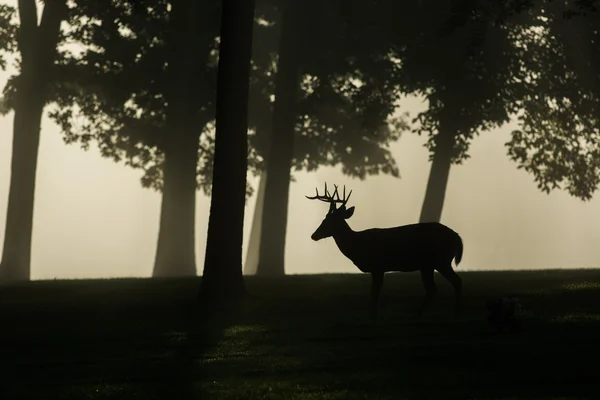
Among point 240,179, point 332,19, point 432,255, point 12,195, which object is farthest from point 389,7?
point 432,255

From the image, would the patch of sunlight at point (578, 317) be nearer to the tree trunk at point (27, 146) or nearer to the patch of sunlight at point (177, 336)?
the patch of sunlight at point (177, 336)

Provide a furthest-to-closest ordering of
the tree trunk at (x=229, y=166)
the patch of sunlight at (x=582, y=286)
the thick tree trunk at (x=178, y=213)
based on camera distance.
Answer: the thick tree trunk at (x=178, y=213) < the patch of sunlight at (x=582, y=286) < the tree trunk at (x=229, y=166)

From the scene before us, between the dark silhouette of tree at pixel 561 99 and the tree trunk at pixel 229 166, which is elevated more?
the dark silhouette of tree at pixel 561 99

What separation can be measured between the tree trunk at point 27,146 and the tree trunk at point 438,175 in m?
13.7

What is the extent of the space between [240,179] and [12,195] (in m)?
18.7

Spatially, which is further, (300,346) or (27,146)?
(27,146)

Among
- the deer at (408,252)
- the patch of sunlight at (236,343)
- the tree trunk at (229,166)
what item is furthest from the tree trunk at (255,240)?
the patch of sunlight at (236,343)

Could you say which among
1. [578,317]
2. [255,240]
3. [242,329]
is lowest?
[242,329]

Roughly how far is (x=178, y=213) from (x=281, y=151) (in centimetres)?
439

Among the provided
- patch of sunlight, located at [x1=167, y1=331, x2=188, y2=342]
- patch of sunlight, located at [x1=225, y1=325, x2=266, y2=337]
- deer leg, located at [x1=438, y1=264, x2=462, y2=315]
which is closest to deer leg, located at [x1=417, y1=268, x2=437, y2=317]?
deer leg, located at [x1=438, y1=264, x2=462, y2=315]

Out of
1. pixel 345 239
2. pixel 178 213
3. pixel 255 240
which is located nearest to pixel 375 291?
pixel 345 239

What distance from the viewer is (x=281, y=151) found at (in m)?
39.7

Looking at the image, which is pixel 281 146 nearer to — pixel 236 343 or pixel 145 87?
pixel 145 87

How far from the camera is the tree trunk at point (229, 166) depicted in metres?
23.2
